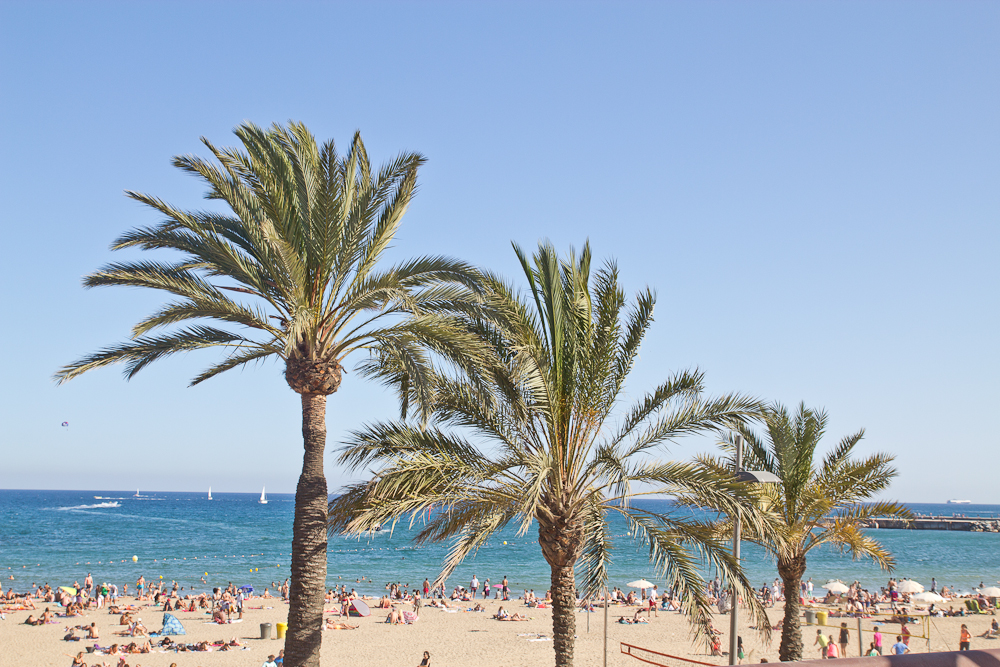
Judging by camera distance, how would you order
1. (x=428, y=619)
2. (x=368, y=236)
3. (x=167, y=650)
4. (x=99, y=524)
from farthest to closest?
(x=99, y=524), (x=428, y=619), (x=167, y=650), (x=368, y=236)

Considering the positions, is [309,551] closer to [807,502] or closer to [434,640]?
[807,502]

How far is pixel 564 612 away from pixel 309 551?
3813 millimetres

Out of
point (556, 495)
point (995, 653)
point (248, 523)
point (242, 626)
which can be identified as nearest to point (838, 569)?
point (242, 626)

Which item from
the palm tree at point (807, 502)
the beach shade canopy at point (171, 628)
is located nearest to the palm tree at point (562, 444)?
the palm tree at point (807, 502)

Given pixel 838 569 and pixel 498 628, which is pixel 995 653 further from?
pixel 838 569

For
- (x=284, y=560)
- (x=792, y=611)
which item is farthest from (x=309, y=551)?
(x=284, y=560)

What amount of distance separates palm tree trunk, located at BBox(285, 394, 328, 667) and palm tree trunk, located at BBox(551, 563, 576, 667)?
339cm

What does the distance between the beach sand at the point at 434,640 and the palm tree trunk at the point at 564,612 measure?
1112cm

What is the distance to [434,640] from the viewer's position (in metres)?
27.9

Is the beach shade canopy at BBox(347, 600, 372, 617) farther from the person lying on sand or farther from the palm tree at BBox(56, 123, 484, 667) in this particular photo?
the palm tree at BBox(56, 123, 484, 667)

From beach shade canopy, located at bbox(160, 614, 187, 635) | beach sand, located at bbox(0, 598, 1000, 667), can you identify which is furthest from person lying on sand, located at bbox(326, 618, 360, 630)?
beach shade canopy, located at bbox(160, 614, 187, 635)

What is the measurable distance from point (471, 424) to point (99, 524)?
110458 millimetres

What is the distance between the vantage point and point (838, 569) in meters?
64.2

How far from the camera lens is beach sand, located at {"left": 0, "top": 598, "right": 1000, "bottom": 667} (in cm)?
2317
